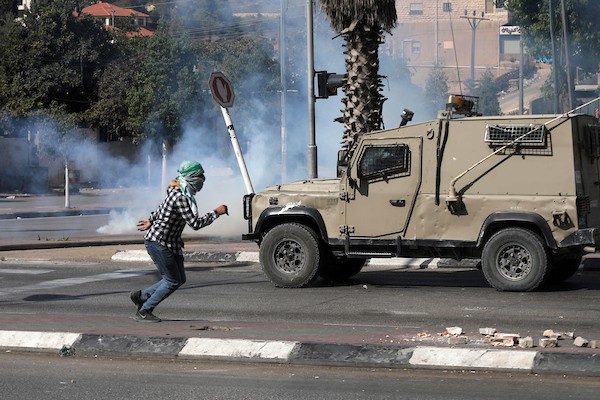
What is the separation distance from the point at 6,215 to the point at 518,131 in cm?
2449

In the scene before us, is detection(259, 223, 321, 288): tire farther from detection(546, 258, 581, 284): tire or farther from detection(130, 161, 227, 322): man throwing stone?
detection(130, 161, 227, 322): man throwing stone

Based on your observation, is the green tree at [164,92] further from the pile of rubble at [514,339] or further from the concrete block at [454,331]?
the pile of rubble at [514,339]

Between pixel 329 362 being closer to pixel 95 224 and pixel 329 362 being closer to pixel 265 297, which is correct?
pixel 265 297

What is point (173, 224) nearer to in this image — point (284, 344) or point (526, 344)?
point (284, 344)

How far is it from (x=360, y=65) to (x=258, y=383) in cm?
1289

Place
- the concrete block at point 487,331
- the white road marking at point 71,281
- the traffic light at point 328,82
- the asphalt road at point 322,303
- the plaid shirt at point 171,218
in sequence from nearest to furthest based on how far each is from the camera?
the concrete block at point 487,331 < the plaid shirt at point 171,218 < the asphalt road at point 322,303 < the white road marking at point 71,281 < the traffic light at point 328,82

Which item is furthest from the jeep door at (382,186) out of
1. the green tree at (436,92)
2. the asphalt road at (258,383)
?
the green tree at (436,92)

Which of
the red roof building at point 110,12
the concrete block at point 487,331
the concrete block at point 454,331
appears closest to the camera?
the concrete block at point 487,331

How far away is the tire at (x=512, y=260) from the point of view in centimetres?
1315

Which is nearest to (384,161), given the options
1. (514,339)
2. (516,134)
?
(516,134)

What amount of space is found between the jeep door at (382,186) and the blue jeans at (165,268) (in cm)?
387

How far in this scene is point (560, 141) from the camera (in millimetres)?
13172

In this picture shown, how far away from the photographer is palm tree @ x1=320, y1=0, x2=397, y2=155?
66.2 feet

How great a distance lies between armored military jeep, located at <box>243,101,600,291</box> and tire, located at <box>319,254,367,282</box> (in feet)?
1.52
